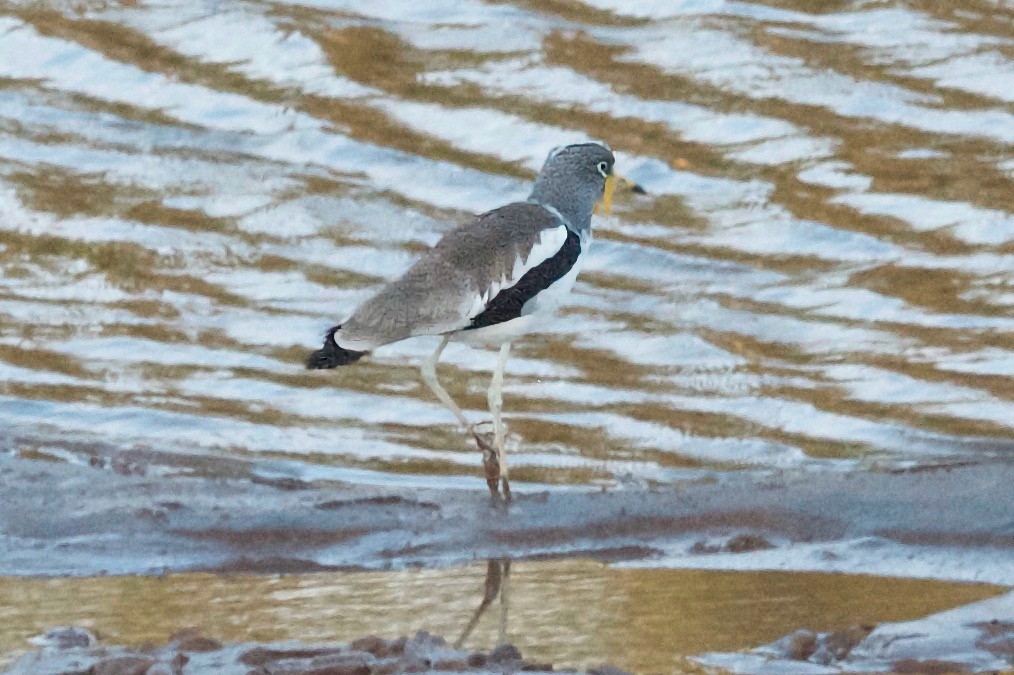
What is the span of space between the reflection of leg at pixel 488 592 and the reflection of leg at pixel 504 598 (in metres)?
0.02

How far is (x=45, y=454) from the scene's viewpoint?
26.3ft

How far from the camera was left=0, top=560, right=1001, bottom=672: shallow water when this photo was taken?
592 centimetres

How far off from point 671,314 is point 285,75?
3.63 m

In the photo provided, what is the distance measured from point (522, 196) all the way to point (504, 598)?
15.6 ft

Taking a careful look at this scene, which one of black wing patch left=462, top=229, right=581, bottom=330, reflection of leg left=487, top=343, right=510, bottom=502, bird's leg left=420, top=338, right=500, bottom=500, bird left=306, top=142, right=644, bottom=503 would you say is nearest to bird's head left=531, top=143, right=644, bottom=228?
bird left=306, top=142, right=644, bottom=503

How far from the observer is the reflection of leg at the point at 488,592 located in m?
6.07

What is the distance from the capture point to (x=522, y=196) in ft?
Answer: 36.0

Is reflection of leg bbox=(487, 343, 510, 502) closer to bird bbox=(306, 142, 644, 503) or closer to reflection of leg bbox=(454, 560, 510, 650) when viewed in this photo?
bird bbox=(306, 142, 644, 503)

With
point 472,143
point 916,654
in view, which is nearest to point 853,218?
point 472,143

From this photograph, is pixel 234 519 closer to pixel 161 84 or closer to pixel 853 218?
pixel 853 218

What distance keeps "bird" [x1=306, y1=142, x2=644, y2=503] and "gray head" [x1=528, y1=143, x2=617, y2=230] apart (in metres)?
0.12

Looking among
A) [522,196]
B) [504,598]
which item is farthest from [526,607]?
[522,196]

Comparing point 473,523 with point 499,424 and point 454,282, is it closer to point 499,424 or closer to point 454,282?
point 499,424

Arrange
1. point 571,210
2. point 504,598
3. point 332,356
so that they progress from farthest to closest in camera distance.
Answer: point 571,210
point 332,356
point 504,598
